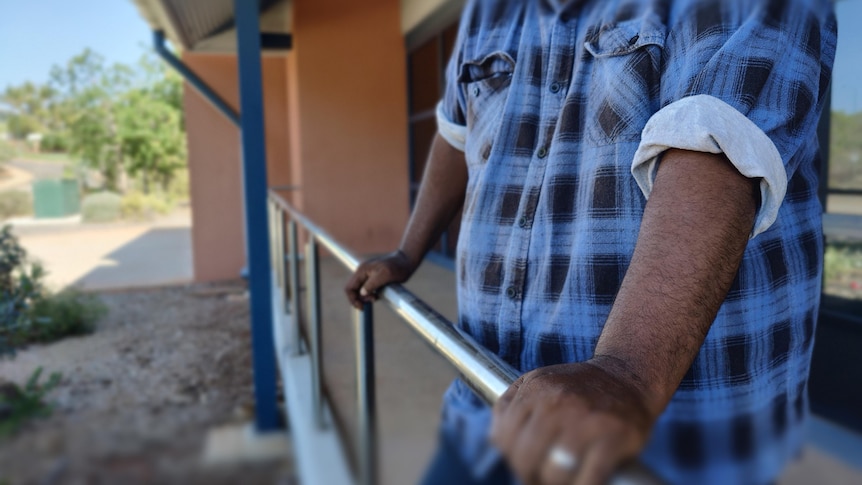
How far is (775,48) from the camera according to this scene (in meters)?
0.84

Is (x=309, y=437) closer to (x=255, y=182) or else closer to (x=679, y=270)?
(x=255, y=182)

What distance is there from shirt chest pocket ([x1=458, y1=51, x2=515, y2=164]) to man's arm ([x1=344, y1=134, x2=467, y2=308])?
0.23 meters

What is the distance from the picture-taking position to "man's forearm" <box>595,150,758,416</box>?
727mm

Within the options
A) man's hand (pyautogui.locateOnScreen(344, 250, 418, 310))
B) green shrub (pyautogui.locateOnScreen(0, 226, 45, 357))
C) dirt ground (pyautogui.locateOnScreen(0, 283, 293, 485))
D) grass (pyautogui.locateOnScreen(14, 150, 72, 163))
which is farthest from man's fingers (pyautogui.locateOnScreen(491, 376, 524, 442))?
grass (pyautogui.locateOnScreen(14, 150, 72, 163))

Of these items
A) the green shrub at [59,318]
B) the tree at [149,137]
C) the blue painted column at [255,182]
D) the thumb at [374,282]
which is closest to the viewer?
the thumb at [374,282]

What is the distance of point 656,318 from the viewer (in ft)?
2.45

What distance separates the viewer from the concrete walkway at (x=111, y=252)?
388 inches

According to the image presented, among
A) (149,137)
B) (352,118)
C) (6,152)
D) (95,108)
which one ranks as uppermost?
(95,108)

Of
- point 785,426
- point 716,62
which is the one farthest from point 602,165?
point 785,426

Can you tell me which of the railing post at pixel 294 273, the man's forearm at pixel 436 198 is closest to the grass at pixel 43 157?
the railing post at pixel 294 273

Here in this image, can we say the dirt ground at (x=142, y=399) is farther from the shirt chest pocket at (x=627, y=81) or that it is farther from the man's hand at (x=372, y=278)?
the shirt chest pocket at (x=627, y=81)

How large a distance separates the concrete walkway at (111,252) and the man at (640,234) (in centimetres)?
746

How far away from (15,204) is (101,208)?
16.5ft

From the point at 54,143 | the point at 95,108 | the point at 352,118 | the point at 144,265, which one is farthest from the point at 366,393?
the point at 54,143
